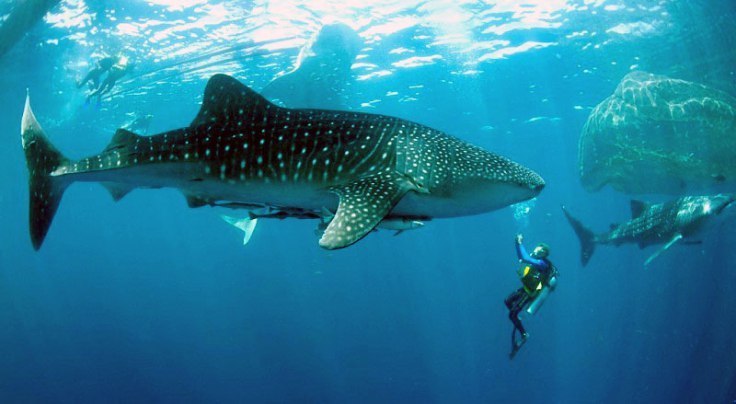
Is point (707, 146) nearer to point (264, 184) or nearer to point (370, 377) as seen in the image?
point (264, 184)

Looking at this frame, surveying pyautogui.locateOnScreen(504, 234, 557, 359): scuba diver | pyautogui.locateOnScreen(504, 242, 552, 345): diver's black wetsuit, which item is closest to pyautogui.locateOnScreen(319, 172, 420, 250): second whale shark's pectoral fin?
pyautogui.locateOnScreen(504, 234, 557, 359): scuba diver

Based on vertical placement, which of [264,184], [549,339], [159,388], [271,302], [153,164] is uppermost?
[153,164]

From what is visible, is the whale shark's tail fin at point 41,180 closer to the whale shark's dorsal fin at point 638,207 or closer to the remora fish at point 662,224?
the remora fish at point 662,224

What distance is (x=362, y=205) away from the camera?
3230 mm

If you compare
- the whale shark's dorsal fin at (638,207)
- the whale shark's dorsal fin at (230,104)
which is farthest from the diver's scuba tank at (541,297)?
the whale shark's dorsal fin at (638,207)

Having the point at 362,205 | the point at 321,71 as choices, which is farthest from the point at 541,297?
the point at 321,71

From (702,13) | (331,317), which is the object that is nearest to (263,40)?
(702,13)

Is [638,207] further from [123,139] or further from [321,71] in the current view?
[321,71]

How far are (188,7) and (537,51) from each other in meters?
16.1

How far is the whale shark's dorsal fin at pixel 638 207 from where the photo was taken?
42.9 ft

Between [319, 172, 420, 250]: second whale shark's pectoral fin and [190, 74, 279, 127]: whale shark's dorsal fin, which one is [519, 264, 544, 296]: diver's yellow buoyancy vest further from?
[190, 74, 279, 127]: whale shark's dorsal fin

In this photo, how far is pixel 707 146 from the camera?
46.8 feet

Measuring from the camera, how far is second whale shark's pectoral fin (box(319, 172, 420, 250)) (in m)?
2.95

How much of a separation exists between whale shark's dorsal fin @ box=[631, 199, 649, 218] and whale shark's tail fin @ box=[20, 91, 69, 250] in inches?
563
